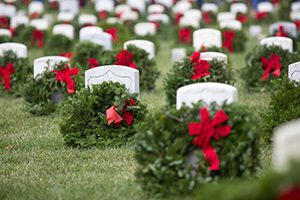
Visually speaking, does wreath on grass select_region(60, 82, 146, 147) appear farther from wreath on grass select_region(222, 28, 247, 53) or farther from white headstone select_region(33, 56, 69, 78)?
wreath on grass select_region(222, 28, 247, 53)

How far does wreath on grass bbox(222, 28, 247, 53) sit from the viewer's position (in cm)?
1998

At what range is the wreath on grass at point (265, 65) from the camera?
13992 mm

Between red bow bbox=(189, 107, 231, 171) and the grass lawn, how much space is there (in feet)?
2.70

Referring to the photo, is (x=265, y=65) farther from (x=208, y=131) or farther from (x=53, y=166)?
(x=208, y=131)

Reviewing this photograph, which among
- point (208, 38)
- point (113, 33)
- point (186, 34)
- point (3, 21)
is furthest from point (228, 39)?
point (3, 21)

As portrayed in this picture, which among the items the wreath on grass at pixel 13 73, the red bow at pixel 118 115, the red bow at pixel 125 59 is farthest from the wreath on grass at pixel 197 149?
the wreath on grass at pixel 13 73

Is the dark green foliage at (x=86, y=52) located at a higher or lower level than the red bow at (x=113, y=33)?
lower

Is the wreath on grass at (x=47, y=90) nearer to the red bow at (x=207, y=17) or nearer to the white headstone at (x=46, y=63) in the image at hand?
the white headstone at (x=46, y=63)

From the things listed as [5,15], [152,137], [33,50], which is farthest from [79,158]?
[5,15]

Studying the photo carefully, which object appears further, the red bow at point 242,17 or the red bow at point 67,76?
the red bow at point 242,17

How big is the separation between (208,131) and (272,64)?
677cm

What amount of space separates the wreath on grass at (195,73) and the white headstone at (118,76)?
1.39 meters

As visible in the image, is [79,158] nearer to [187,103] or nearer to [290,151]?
[187,103]

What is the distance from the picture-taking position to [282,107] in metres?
9.97
